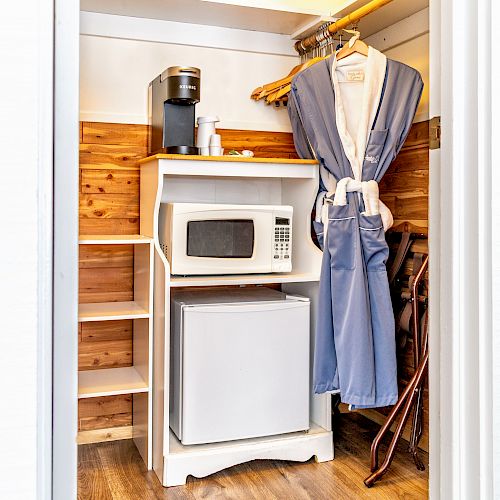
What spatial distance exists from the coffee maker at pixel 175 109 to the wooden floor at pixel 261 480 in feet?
4.53

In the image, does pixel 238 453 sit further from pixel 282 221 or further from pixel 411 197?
pixel 411 197

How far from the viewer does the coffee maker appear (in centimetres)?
270

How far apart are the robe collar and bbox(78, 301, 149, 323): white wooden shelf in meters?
1.10

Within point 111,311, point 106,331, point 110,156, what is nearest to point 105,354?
point 106,331

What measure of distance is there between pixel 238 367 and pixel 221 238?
56cm

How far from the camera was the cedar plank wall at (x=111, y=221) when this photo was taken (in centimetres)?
310

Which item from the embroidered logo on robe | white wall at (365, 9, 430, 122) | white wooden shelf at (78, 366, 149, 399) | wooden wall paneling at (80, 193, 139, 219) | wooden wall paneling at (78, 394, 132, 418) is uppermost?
white wall at (365, 9, 430, 122)

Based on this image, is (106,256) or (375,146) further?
(106,256)

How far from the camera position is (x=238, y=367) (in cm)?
278

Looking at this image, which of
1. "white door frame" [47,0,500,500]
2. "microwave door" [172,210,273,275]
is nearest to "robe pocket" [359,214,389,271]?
"microwave door" [172,210,273,275]

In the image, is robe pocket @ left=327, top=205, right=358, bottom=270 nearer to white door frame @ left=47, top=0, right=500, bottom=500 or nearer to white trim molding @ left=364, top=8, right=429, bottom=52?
white trim molding @ left=364, top=8, right=429, bottom=52
